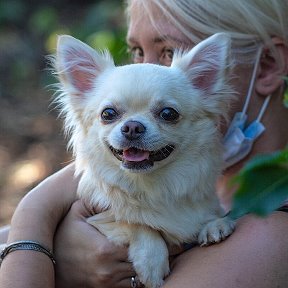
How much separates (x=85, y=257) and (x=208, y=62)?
0.71 meters

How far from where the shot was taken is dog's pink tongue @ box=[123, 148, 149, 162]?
1942 mm

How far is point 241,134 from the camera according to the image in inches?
90.7

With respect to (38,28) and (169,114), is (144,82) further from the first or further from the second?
(38,28)

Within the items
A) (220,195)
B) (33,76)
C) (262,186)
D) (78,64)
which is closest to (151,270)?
(220,195)

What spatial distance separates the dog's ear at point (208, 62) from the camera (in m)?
2.04

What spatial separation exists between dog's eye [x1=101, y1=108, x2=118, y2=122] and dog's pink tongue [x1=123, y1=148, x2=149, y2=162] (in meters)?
0.12

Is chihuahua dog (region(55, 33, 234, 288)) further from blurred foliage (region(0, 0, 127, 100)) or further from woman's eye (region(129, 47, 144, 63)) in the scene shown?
Answer: blurred foliage (region(0, 0, 127, 100))

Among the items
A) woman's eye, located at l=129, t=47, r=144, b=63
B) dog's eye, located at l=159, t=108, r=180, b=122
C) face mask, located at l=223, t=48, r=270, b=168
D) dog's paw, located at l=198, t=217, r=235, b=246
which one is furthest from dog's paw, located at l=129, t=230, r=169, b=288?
woman's eye, located at l=129, t=47, r=144, b=63

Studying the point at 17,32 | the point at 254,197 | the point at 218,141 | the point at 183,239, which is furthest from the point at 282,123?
the point at 17,32

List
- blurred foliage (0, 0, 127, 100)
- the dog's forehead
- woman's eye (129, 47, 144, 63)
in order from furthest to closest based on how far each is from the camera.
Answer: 1. blurred foliage (0, 0, 127, 100)
2. woman's eye (129, 47, 144, 63)
3. the dog's forehead

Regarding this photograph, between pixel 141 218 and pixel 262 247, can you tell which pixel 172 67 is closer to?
pixel 141 218

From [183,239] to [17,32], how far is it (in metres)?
4.94

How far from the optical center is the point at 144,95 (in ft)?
6.46

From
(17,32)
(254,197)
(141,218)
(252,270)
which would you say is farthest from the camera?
(17,32)
